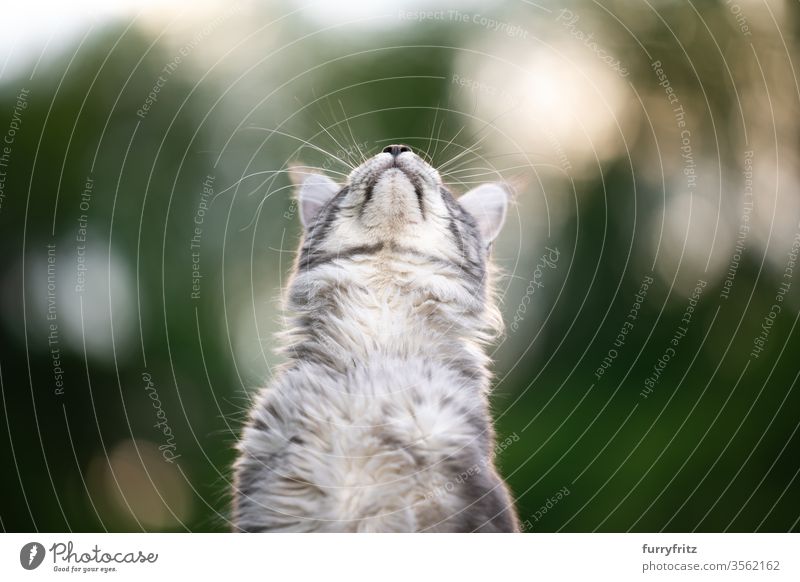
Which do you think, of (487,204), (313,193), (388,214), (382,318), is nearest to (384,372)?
(382,318)

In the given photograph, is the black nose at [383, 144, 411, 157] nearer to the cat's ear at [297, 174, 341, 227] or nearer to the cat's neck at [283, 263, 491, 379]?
the cat's ear at [297, 174, 341, 227]

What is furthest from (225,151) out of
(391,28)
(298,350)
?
(298,350)

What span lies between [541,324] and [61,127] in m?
3.45

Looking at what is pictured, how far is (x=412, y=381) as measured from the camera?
8.48 ft

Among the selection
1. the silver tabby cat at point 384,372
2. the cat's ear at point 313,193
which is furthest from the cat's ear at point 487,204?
the cat's ear at point 313,193

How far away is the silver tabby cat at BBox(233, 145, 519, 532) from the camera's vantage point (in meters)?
2.33

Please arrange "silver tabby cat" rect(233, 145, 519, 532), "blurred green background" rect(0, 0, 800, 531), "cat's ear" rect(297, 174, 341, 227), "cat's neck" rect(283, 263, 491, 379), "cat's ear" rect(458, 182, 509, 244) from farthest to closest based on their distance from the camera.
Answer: "blurred green background" rect(0, 0, 800, 531) → "cat's ear" rect(458, 182, 509, 244) → "cat's ear" rect(297, 174, 341, 227) → "cat's neck" rect(283, 263, 491, 379) → "silver tabby cat" rect(233, 145, 519, 532)

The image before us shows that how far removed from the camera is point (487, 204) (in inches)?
121

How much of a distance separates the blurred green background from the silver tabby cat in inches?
35.3

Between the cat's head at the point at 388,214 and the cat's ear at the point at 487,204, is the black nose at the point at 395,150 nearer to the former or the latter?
the cat's head at the point at 388,214

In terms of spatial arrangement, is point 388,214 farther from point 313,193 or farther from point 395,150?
point 313,193

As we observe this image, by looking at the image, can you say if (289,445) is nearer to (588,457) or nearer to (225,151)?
(225,151)

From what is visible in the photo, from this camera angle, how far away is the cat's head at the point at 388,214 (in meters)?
2.75

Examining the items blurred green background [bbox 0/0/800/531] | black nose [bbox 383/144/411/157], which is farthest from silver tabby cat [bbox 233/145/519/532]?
blurred green background [bbox 0/0/800/531]
